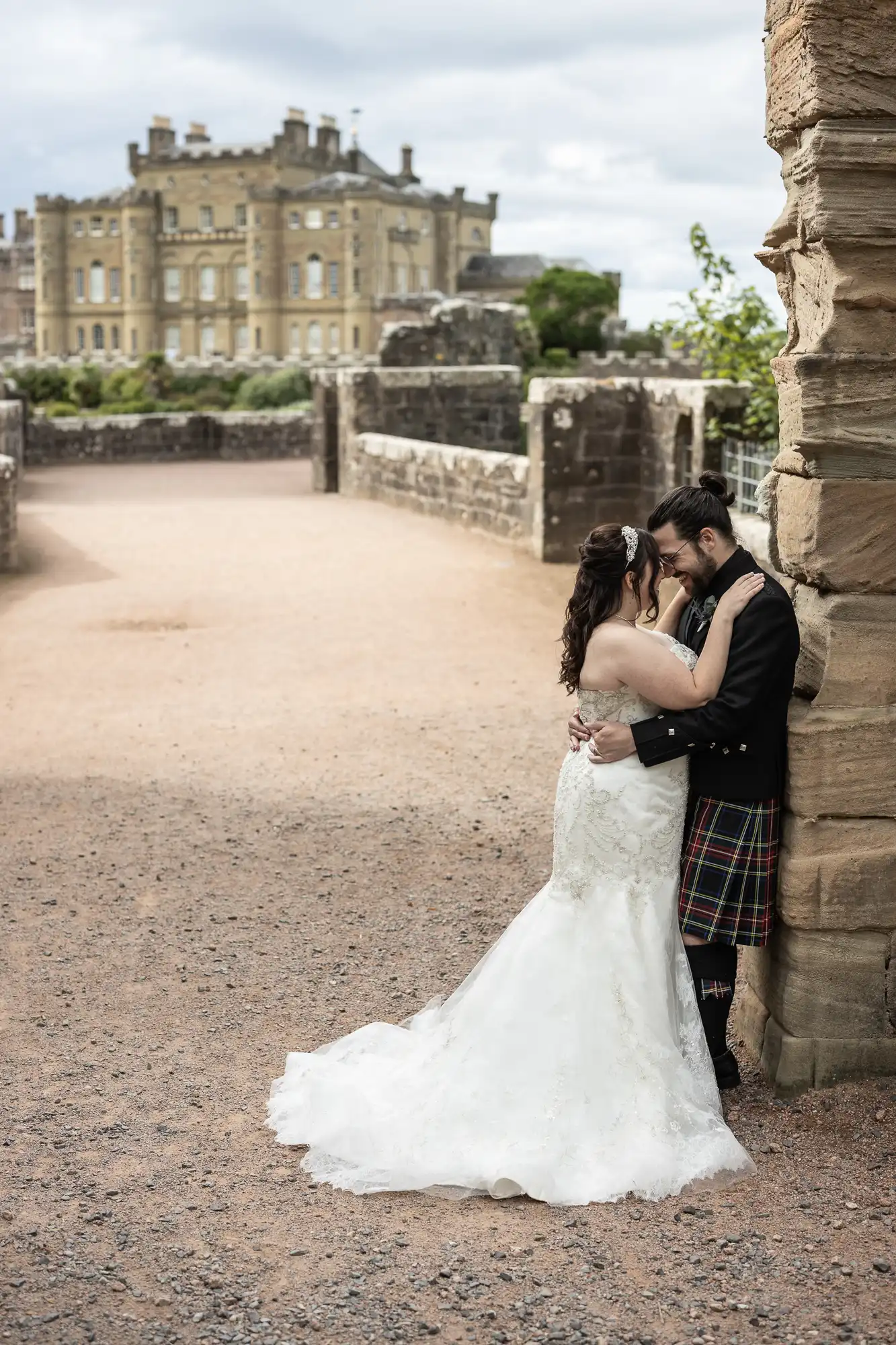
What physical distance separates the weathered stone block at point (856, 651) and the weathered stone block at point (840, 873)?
343 mm

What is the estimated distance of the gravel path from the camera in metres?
3.31

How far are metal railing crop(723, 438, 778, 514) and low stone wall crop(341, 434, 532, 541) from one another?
2909 millimetres

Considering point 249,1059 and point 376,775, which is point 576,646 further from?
point 376,775

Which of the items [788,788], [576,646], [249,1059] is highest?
[576,646]

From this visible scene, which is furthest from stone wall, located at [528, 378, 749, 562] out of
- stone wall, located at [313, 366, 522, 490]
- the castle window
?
the castle window

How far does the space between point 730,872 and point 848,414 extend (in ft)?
4.19

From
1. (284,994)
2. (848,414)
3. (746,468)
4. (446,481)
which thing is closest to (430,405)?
(446,481)

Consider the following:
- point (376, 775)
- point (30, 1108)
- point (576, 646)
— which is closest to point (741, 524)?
point (376, 775)

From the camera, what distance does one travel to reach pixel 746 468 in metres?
12.6

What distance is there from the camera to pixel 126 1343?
10.3 ft

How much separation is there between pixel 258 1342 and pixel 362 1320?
0.22m

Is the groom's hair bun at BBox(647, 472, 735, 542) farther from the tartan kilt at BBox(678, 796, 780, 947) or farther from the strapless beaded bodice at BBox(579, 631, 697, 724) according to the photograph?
the tartan kilt at BBox(678, 796, 780, 947)

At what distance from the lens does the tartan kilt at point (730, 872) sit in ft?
13.8

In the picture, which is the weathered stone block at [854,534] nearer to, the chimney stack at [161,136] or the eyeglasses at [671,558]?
the eyeglasses at [671,558]
